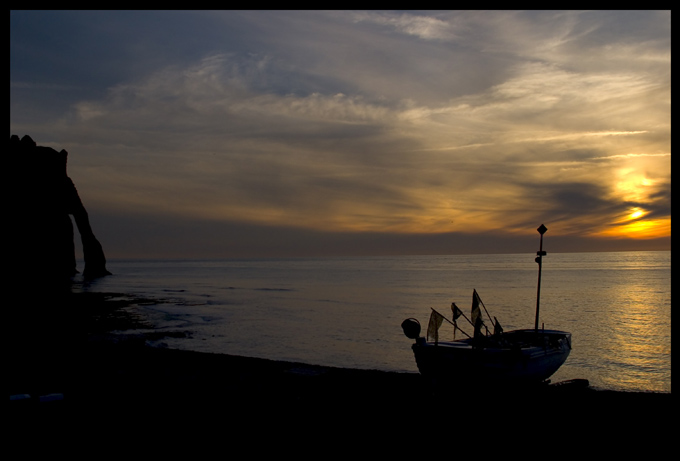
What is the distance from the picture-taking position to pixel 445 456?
10617 millimetres

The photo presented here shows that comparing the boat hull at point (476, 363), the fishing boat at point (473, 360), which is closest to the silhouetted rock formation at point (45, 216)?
the fishing boat at point (473, 360)

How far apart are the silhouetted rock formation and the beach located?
94.5 feet

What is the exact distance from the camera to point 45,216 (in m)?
79.8

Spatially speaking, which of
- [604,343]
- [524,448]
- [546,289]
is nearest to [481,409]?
[524,448]

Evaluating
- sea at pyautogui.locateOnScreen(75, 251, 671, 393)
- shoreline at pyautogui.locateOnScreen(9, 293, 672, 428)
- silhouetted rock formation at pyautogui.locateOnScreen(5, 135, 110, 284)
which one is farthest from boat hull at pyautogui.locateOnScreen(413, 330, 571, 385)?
silhouetted rock formation at pyautogui.locateOnScreen(5, 135, 110, 284)

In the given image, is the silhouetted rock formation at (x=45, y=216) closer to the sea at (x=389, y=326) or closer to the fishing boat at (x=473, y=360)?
the sea at (x=389, y=326)

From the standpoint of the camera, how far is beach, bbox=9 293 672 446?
12555mm

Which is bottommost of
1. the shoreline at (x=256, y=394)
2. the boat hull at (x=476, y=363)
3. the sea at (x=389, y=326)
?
the sea at (x=389, y=326)

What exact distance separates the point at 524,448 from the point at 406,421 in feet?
10.4

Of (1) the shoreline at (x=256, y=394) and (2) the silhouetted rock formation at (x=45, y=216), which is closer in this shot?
(1) the shoreline at (x=256, y=394)

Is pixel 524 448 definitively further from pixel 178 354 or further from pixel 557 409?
pixel 178 354

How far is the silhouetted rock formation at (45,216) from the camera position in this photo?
187 feet

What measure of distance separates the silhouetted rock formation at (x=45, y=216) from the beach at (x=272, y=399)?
28.8 m

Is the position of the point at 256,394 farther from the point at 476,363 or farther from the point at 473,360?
the point at 476,363
